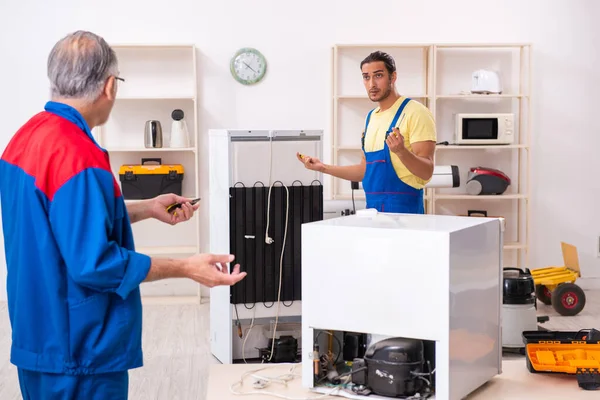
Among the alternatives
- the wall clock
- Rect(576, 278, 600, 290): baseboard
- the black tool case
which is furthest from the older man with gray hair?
Rect(576, 278, 600, 290): baseboard

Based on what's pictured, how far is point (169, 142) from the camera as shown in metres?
5.93

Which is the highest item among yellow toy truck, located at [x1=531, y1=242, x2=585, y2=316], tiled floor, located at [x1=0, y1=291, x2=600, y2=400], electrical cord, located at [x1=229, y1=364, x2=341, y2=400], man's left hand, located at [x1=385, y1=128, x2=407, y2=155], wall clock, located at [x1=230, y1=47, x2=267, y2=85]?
wall clock, located at [x1=230, y1=47, x2=267, y2=85]

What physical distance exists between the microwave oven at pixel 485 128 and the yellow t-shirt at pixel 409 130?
8.17ft

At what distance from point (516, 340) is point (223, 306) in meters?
1.54

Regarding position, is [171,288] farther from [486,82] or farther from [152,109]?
[486,82]

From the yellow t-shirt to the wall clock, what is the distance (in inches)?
104

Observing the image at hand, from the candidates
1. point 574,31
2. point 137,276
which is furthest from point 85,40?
point 574,31

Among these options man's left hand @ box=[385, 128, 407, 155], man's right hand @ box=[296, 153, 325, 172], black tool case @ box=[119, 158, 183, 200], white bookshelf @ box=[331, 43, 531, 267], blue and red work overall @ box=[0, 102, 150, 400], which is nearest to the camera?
blue and red work overall @ box=[0, 102, 150, 400]

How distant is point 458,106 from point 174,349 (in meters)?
3.00

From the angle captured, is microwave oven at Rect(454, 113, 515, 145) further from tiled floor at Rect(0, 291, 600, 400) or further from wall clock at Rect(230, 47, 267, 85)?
wall clock at Rect(230, 47, 267, 85)

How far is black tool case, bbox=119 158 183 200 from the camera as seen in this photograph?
5.67 m

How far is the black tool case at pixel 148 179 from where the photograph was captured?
567 cm

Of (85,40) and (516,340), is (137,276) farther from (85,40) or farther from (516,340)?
(516,340)

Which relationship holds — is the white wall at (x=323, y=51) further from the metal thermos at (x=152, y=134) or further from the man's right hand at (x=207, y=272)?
the man's right hand at (x=207, y=272)
